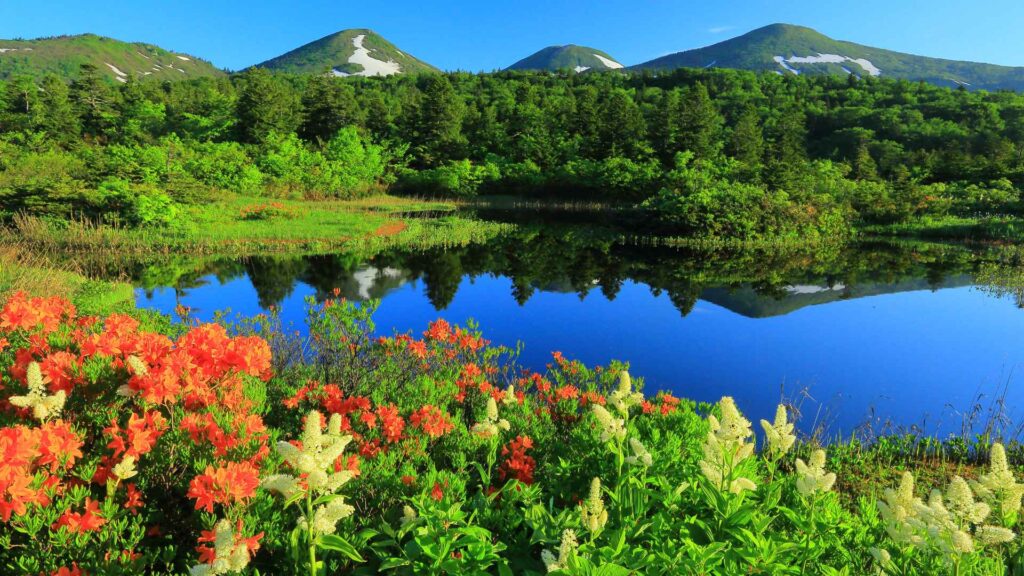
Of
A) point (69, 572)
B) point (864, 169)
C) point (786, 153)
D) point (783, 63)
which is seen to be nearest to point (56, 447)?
point (69, 572)

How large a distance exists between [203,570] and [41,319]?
360 centimetres

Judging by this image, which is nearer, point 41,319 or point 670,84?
point 41,319

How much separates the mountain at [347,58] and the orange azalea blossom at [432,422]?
17891 cm

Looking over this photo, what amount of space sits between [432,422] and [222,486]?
1557 millimetres

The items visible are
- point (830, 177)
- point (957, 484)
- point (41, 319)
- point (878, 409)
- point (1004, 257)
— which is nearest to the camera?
point (957, 484)

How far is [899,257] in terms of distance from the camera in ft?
73.2

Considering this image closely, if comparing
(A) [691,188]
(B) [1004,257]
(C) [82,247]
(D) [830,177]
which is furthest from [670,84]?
(C) [82,247]

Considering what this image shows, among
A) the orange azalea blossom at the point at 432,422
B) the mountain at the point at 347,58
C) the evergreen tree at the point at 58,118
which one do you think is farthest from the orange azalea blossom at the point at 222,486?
the mountain at the point at 347,58

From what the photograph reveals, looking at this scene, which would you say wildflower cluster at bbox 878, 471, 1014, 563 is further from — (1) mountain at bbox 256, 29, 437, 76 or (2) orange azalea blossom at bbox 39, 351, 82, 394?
(1) mountain at bbox 256, 29, 437, 76

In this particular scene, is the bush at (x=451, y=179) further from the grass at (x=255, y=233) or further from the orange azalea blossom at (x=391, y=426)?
the orange azalea blossom at (x=391, y=426)

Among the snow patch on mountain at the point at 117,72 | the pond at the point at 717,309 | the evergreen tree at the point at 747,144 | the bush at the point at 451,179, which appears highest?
the snow patch on mountain at the point at 117,72

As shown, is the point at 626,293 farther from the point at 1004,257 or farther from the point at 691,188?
the point at 1004,257

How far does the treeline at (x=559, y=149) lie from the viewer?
1068 inches

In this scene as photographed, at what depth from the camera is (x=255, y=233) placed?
69.1ft
